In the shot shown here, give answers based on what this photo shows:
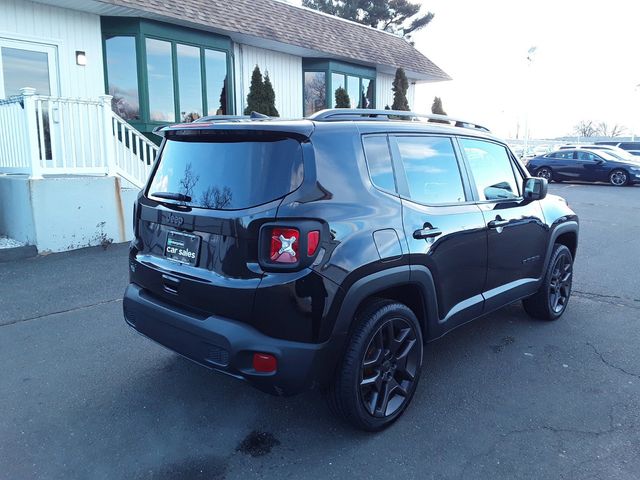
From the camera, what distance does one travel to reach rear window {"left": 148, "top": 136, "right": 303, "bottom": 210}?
9.03 feet

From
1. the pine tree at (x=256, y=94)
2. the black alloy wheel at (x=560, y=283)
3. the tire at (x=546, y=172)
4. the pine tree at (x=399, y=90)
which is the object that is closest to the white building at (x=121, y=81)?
the pine tree at (x=256, y=94)

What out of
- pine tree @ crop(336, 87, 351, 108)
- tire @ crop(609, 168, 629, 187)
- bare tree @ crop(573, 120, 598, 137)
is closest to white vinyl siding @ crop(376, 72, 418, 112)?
pine tree @ crop(336, 87, 351, 108)

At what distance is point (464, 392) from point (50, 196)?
6436mm

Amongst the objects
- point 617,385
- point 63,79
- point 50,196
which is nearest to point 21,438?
point 617,385

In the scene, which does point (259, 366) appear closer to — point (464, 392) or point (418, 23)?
point (464, 392)

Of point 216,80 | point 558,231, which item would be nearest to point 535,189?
point 558,231

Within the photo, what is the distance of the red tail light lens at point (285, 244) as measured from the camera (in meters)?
2.63

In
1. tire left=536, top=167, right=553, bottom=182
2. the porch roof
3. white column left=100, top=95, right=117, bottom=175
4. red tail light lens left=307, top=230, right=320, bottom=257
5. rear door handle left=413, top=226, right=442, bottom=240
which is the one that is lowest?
tire left=536, top=167, right=553, bottom=182

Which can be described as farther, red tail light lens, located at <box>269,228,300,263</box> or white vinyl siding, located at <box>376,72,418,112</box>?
white vinyl siding, located at <box>376,72,418,112</box>

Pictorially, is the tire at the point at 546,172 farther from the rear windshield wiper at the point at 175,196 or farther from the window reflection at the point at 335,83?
the rear windshield wiper at the point at 175,196

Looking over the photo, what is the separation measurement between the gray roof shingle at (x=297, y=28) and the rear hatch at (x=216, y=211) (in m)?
A: 8.53

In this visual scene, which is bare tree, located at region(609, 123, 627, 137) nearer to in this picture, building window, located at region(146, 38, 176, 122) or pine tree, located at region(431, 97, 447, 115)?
pine tree, located at region(431, 97, 447, 115)

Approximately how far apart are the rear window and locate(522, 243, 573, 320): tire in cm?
314

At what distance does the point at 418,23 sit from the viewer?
38219 mm
